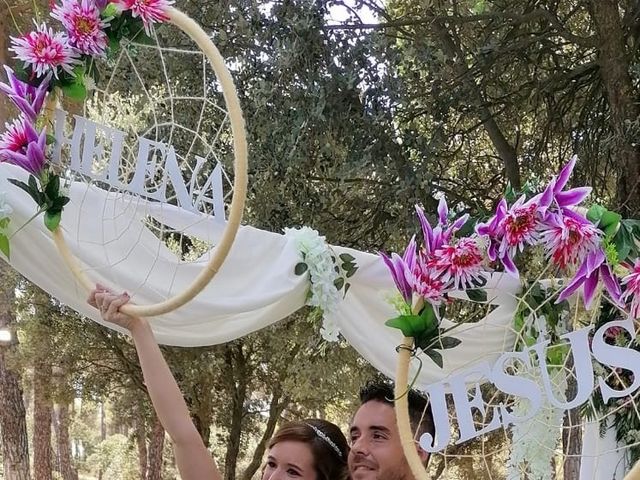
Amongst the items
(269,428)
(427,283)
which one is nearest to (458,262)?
(427,283)

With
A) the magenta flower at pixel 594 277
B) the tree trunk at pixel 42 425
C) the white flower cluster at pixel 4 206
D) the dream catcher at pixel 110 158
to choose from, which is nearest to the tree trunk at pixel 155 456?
the tree trunk at pixel 42 425

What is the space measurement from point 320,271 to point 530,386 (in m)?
1.18

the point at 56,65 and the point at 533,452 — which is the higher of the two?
the point at 56,65

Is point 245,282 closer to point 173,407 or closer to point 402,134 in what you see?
point 173,407

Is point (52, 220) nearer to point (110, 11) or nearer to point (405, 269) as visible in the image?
point (110, 11)

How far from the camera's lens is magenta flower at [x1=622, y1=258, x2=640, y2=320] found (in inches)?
60.2

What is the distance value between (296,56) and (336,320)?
1692mm

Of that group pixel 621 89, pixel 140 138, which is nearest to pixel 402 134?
pixel 621 89

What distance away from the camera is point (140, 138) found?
1.94m

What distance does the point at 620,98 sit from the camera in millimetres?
3816

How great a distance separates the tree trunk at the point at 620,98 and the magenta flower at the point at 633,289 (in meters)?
2.21

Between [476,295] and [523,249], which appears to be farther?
[476,295]

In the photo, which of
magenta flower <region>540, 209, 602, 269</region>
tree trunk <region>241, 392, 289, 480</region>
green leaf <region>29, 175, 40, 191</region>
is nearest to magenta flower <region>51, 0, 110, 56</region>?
green leaf <region>29, 175, 40, 191</region>

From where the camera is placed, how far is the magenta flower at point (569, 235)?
1537 mm
